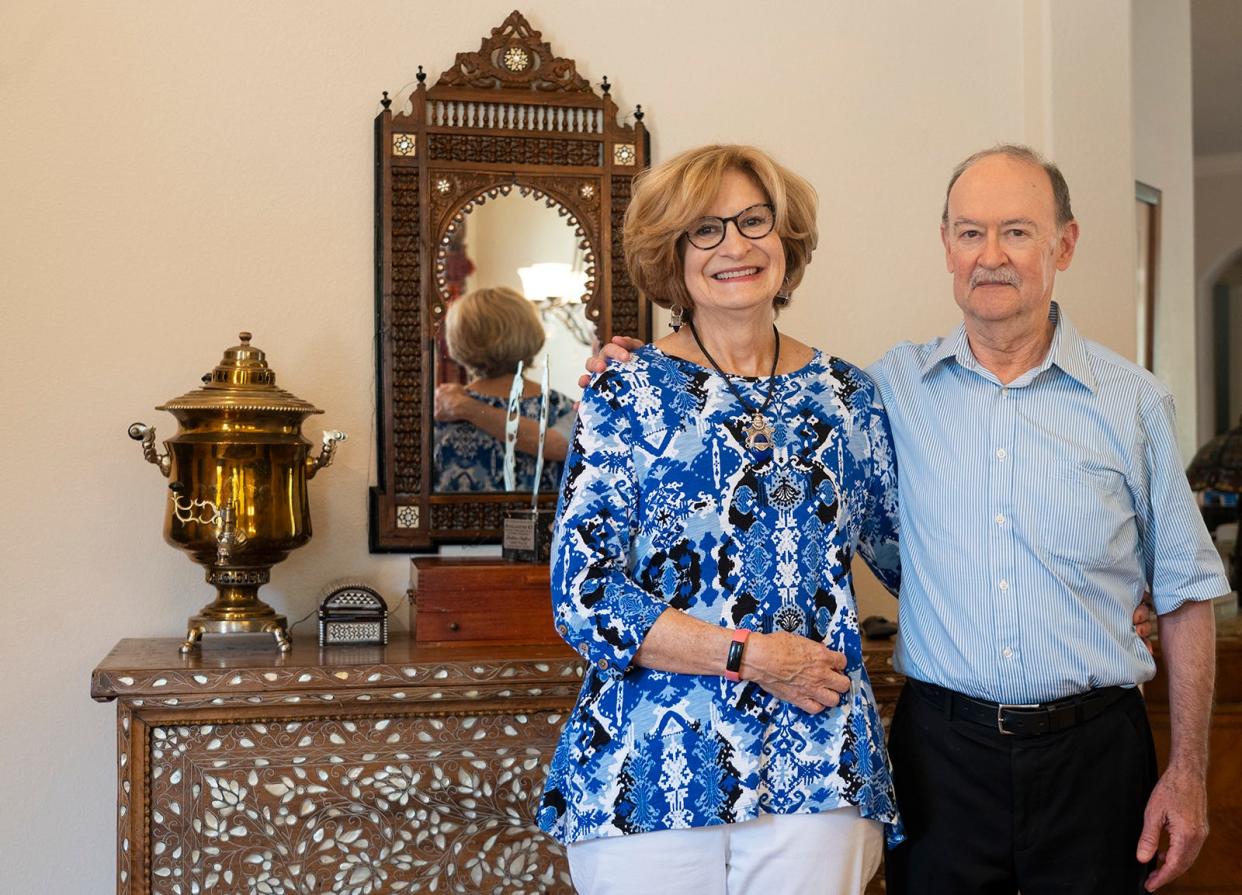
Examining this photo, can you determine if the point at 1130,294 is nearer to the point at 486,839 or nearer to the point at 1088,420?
the point at 1088,420

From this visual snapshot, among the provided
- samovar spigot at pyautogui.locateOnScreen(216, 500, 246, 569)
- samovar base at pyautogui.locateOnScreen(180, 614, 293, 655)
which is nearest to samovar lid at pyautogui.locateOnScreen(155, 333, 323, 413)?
samovar spigot at pyautogui.locateOnScreen(216, 500, 246, 569)

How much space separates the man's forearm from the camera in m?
1.98

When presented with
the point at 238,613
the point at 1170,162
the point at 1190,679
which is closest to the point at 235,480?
the point at 238,613

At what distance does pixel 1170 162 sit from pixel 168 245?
11.5 ft

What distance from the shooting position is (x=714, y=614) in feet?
5.99

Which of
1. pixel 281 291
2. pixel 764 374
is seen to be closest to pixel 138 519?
pixel 281 291

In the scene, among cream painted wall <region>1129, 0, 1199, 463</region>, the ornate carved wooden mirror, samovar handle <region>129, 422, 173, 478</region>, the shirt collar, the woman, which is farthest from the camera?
cream painted wall <region>1129, 0, 1199, 463</region>

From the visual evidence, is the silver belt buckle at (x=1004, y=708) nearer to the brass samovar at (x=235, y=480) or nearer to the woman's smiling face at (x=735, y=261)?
the woman's smiling face at (x=735, y=261)

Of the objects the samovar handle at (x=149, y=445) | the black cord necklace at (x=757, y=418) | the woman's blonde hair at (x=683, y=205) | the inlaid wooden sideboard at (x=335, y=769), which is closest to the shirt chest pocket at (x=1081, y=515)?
the black cord necklace at (x=757, y=418)

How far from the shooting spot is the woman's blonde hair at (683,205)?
1953 millimetres

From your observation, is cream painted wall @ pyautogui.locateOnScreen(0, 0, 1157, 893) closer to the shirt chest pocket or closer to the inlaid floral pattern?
the inlaid floral pattern

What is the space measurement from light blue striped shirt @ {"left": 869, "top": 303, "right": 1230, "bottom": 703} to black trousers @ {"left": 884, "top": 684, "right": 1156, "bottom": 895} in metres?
0.07

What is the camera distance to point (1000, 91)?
11.0ft

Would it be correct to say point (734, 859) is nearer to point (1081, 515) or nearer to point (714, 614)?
point (714, 614)
